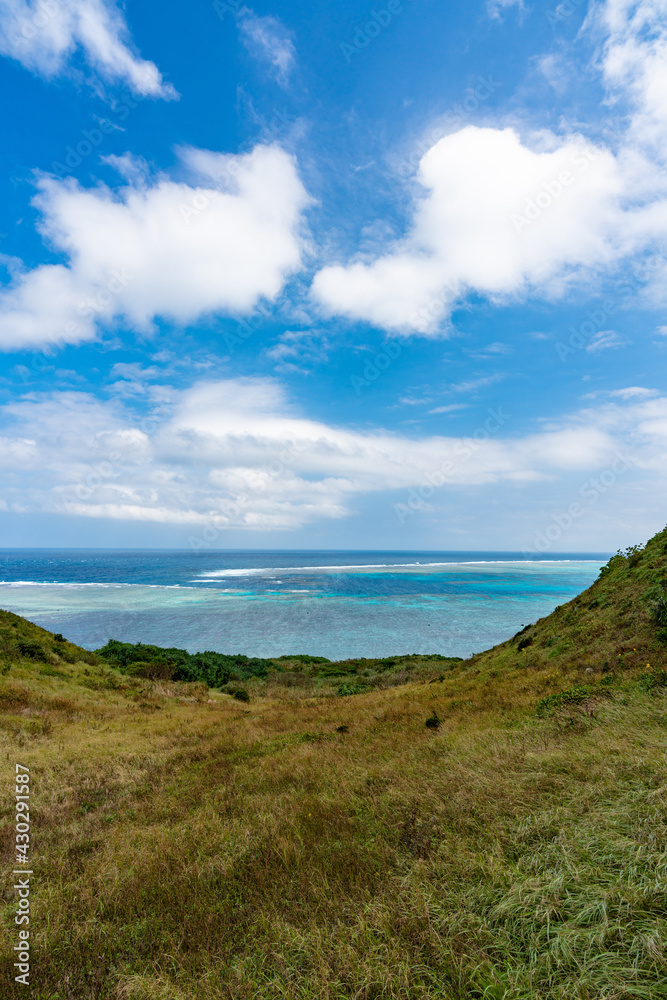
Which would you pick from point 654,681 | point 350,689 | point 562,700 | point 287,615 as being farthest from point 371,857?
point 287,615

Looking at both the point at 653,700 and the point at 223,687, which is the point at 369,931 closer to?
the point at 653,700

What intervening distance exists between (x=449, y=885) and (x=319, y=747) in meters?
7.26

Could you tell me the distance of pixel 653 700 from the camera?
29.9ft

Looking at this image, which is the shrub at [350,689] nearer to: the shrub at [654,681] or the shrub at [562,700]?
the shrub at [562,700]

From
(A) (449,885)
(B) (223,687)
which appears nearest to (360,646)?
(B) (223,687)

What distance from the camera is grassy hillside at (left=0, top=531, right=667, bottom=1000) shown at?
3.86 metres

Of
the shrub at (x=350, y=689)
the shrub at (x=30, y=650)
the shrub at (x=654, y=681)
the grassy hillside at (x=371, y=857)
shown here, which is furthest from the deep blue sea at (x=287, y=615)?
the shrub at (x=654, y=681)

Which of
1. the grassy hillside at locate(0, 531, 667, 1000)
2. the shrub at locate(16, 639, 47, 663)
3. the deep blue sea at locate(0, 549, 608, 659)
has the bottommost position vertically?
the deep blue sea at locate(0, 549, 608, 659)

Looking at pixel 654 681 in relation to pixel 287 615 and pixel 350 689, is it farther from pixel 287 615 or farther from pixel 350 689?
pixel 287 615

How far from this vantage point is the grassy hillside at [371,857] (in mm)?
3857

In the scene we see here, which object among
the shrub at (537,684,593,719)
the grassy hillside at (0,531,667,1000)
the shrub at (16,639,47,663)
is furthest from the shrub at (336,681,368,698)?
the shrub at (16,639,47,663)

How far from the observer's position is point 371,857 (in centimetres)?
569

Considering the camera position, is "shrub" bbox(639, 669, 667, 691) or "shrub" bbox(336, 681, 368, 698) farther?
"shrub" bbox(336, 681, 368, 698)

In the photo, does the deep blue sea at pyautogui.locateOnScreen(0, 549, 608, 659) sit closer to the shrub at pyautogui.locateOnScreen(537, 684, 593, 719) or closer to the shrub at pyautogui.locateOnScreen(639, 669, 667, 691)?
the shrub at pyautogui.locateOnScreen(537, 684, 593, 719)
